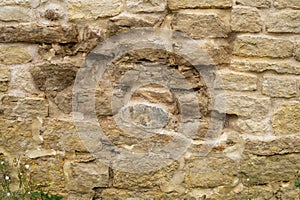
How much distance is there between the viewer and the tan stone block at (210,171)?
8.86ft

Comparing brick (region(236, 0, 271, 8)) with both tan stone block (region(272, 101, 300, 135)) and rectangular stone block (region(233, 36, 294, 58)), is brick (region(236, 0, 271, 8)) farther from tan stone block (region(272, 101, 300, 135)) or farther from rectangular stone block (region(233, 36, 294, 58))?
tan stone block (region(272, 101, 300, 135))

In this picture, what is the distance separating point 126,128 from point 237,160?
2.43ft

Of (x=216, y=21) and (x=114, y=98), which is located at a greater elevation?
(x=216, y=21)

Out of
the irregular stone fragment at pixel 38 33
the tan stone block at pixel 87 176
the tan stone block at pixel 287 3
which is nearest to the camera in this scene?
the tan stone block at pixel 287 3

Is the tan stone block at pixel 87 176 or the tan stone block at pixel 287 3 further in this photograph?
the tan stone block at pixel 87 176

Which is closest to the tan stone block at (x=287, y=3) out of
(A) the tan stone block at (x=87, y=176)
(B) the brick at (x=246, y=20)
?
(B) the brick at (x=246, y=20)

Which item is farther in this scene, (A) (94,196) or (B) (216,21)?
(A) (94,196)

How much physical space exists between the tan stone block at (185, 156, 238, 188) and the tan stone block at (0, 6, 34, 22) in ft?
4.46

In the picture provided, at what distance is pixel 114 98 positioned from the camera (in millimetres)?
2672

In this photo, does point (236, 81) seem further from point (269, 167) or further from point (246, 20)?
point (269, 167)

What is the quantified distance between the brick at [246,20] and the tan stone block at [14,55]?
1.30 metres

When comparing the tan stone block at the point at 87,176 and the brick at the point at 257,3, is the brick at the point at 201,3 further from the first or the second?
the tan stone block at the point at 87,176

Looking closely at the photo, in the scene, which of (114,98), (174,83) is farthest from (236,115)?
(114,98)

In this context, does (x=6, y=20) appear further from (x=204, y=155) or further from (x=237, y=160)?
(x=237, y=160)
